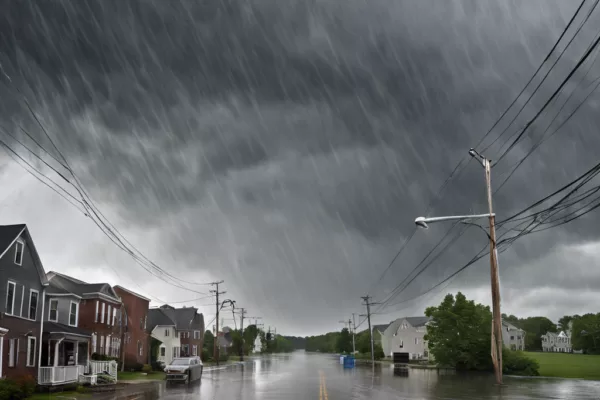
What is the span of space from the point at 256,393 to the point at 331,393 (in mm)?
3840

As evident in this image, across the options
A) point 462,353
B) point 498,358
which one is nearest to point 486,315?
point 462,353

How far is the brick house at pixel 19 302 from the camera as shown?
1420 inches

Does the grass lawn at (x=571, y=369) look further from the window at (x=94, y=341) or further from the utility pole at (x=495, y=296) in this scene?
the window at (x=94, y=341)

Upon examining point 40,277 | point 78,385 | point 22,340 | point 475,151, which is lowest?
point 78,385

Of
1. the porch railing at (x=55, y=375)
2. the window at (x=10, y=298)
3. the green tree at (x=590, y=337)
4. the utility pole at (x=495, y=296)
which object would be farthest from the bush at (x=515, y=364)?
the green tree at (x=590, y=337)

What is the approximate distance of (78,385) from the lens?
131ft

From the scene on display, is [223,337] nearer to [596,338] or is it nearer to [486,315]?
[596,338]

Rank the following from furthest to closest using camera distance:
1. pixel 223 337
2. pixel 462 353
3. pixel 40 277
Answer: pixel 223 337, pixel 462 353, pixel 40 277

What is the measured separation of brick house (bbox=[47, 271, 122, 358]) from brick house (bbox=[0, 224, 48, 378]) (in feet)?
48.4

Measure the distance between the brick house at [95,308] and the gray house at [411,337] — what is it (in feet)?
253

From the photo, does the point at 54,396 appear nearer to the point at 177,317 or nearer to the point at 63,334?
the point at 63,334

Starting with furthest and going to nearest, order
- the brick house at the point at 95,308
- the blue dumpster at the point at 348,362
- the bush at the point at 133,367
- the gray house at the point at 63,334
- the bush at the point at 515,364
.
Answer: the blue dumpster at the point at 348,362 → the bush at the point at 133,367 → the bush at the point at 515,364 → the brick house at the point at 95,308 → the gray house at the point at 63,334

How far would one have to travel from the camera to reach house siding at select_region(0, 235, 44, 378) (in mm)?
36031

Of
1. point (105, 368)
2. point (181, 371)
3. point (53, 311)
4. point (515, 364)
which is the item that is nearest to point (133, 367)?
point (105, 368)
